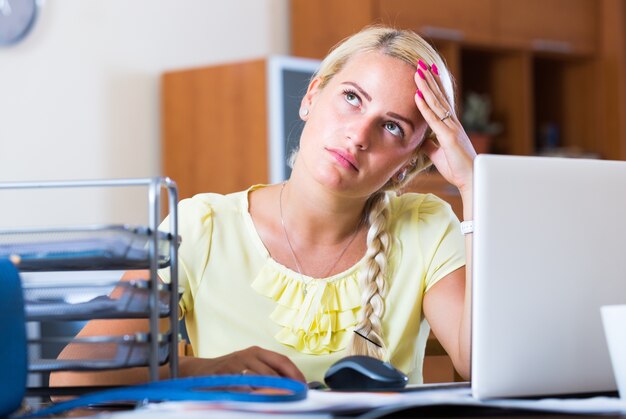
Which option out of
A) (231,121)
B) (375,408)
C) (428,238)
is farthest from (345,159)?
(231,121)

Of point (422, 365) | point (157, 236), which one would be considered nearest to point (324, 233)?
point (422, 365)

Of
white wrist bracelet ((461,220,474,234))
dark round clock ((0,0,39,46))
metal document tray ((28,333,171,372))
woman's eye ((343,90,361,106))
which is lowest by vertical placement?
metal document tray ((28,333,171,372))

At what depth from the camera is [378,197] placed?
69.6 inches

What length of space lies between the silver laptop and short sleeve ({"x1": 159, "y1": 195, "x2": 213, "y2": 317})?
0.74m

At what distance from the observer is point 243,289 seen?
1661mm

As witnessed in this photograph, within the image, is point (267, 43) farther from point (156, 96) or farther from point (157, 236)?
point (157, 236)

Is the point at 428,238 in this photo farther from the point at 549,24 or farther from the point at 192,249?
the point at 549,24

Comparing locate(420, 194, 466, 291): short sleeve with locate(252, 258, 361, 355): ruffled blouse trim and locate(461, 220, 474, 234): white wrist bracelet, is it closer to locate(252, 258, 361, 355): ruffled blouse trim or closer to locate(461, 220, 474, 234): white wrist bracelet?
locate(252, 258, 361, 355): ruffled blouse trim

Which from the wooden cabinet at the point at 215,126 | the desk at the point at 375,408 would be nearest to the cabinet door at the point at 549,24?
the wooden cabinet at the point at 215,126

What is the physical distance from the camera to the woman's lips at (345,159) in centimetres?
154

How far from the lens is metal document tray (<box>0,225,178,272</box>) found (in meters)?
0.95

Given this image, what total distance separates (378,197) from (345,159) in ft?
0.79

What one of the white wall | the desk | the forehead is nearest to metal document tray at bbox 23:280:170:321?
the desk

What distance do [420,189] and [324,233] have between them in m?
2.42
